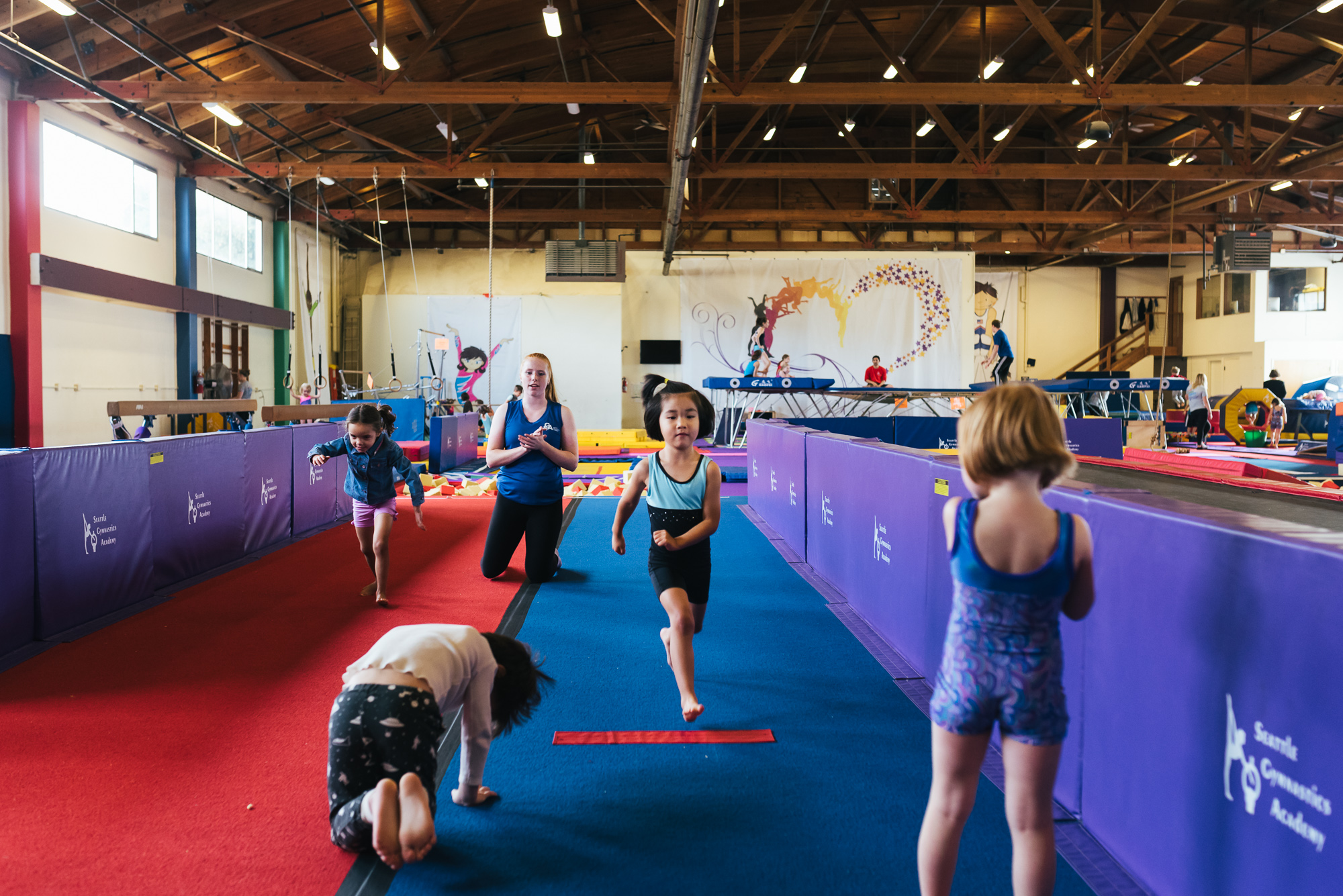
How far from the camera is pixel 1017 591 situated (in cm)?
145

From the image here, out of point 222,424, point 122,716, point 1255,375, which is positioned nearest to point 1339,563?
point 122,716

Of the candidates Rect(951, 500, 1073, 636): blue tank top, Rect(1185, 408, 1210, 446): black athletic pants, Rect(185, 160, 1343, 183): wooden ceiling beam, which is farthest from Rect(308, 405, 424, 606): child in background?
Rect(1185, 408, 1210, 446): black athletic pants

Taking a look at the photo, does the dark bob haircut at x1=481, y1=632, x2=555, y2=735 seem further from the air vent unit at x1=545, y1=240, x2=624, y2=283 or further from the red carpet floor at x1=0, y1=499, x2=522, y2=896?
the air vent unit at x1=545, y1=240, x2=624, y2=283

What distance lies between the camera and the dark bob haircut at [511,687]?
2.18 m

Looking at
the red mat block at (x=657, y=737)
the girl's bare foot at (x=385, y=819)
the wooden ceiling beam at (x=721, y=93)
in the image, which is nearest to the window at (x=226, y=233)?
the wooden ceiling beam at (x=721, y=93)

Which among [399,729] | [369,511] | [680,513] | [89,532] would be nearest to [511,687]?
[399,729]

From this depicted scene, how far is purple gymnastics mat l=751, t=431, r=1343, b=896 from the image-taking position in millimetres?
1316

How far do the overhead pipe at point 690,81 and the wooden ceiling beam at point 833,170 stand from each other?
3.84 feet

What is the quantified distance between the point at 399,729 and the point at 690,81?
26.1ft

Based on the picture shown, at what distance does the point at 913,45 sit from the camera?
14273 mm

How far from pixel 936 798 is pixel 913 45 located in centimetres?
1561

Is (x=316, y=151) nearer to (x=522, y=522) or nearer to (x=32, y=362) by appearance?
(x=32, y=362)

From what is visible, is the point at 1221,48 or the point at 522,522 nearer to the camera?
the point at 522,522

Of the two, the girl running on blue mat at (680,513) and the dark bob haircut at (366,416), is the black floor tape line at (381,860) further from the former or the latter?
the dark bob haircut at (366,416)
